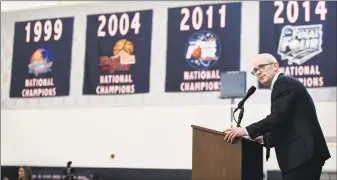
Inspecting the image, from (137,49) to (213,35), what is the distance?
53.1 inches

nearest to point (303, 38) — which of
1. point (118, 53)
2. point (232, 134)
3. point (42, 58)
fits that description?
point (118, 53)

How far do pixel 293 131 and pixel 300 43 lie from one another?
479 cm

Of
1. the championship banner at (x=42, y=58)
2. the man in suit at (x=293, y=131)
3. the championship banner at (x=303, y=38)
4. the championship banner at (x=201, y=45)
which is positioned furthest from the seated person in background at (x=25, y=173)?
the man in suit at (x=293, y=131)

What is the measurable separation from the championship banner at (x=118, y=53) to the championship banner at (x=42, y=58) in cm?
44

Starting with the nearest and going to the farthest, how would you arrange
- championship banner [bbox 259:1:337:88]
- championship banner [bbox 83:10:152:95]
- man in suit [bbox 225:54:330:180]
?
man in suit [bbox 225:54:330:180] → championship banner [bbox 259:1:337:88] → championship banner [bbox 83:10:152:95]

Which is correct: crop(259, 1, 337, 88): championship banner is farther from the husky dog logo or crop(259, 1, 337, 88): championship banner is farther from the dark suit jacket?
the dark suit jacket

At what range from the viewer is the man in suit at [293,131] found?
267cm

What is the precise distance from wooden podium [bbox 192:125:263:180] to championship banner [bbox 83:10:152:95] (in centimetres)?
535

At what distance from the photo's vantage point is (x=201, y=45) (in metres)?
7.79

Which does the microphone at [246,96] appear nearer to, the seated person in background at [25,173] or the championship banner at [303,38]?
the championship banner at [303,38]

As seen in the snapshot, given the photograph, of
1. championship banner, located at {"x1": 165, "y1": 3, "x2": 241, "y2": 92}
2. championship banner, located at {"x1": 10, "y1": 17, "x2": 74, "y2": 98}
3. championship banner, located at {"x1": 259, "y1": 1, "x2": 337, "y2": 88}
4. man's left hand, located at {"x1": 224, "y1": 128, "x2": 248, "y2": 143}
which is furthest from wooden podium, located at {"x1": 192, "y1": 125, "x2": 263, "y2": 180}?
championship banner, located at {"x1": 10, "y1": 17, "x2": 74, "y2": 98}

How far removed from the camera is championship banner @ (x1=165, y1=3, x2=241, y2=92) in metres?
7.59

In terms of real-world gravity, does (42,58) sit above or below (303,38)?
below

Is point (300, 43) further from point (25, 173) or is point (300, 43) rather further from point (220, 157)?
point (220, 157)
